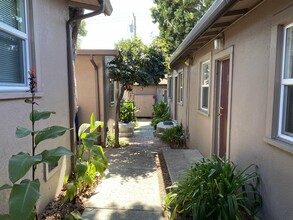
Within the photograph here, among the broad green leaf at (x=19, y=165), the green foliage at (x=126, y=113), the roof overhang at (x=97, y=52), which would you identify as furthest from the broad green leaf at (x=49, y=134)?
the green foliage at (x=126, y=113)

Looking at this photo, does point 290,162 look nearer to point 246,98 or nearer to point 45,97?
point 246,98

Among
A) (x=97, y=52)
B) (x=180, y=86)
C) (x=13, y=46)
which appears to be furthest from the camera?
(x=180, y=86)

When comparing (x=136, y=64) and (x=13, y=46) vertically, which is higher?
(x=136, y=64)

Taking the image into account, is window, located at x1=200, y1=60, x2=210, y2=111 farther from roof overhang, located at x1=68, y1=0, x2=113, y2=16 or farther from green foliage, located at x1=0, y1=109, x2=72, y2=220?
green foliage, located at x1=0, y1=109, x2=72, y2=220

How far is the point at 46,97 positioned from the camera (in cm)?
360

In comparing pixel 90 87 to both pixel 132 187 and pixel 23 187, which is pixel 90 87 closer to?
pixel 132 187

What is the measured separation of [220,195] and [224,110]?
94.0 inches

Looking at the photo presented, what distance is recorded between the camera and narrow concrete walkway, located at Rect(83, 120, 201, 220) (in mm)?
3463

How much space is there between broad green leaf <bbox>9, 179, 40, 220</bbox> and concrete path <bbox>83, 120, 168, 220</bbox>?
5.69 feet

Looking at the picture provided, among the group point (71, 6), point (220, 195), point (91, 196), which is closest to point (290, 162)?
point (220, 195)

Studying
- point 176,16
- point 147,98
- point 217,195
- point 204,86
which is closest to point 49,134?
point 217,195

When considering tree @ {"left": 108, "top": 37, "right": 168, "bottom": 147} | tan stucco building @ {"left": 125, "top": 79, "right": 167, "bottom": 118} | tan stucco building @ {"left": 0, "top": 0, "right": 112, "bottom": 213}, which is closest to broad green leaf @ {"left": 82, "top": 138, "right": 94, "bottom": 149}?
tan stucco building @ {"left": 0, "top": 0, "right": 112, "bottom": 213}

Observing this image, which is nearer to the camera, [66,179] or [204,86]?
[66,179]

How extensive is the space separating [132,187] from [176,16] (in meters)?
14.0
